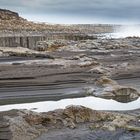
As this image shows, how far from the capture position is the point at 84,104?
480 inches

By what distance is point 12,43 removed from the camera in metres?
40.7

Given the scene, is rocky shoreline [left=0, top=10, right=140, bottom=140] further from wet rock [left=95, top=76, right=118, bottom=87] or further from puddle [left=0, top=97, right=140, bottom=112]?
puddle [left=0, top=97, right=140, bottom=112]

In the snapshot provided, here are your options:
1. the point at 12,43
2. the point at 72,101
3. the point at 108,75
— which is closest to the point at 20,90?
the point at 72,101

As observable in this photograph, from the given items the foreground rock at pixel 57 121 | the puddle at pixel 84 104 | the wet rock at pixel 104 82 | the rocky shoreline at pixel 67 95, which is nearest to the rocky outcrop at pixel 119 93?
the rocky shoreline at pixel 67 95

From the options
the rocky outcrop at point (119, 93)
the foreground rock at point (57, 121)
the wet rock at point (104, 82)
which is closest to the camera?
the foreground rock at point (57, 121)

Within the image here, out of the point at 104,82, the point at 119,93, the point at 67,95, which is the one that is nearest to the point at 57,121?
the point at 67,95

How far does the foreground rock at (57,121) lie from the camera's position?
8.79m

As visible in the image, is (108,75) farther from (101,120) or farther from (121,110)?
(101,120)

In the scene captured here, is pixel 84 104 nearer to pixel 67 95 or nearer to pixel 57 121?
pixel 67 95

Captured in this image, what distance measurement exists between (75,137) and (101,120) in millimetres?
1260

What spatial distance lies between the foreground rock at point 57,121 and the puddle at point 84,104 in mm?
1243

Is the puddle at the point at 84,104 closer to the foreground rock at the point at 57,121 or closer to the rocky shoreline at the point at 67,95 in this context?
the rocky shoreline at the point at 67,95

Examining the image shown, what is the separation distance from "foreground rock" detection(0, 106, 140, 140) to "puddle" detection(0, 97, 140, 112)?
124cm

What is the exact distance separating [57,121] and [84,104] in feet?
8.62
